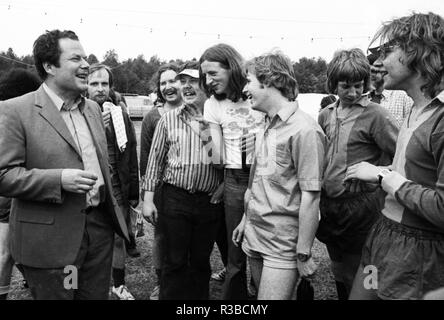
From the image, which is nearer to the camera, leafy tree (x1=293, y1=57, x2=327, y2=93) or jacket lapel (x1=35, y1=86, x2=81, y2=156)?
jacket lapel (x1=35, y1=86, x2=81, y2=156)

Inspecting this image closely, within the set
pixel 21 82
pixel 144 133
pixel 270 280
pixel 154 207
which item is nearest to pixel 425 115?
pixel 270 280

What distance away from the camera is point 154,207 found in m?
3.01

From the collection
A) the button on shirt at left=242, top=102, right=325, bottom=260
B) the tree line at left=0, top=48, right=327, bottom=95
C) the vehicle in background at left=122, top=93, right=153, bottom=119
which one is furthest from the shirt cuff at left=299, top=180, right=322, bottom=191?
the tree line at left=0, top=48, right=327, bottom=95

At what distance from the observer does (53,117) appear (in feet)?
7.17

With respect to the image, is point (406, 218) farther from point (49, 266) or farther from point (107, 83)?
point (107, 83)

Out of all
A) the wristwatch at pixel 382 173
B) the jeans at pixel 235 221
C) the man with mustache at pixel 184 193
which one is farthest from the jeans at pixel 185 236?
the wristwatch at pixel 382 173

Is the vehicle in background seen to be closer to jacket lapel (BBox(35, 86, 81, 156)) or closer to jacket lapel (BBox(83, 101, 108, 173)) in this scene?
jacket lapel (BBox(83, 101, 108, 173))

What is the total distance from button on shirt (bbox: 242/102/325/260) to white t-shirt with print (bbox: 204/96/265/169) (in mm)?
529

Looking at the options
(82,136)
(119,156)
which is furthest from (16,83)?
(82,136)

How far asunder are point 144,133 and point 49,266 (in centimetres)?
199

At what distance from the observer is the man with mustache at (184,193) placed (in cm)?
292

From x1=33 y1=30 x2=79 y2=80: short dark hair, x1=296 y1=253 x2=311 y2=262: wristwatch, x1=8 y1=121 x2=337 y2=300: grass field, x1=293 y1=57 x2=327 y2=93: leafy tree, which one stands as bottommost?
x1=8 y1=121 x2=337 y2=300: grass field

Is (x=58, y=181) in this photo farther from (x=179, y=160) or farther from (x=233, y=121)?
(x=233, y=121)

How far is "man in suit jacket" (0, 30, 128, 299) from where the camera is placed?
2.05 metres
